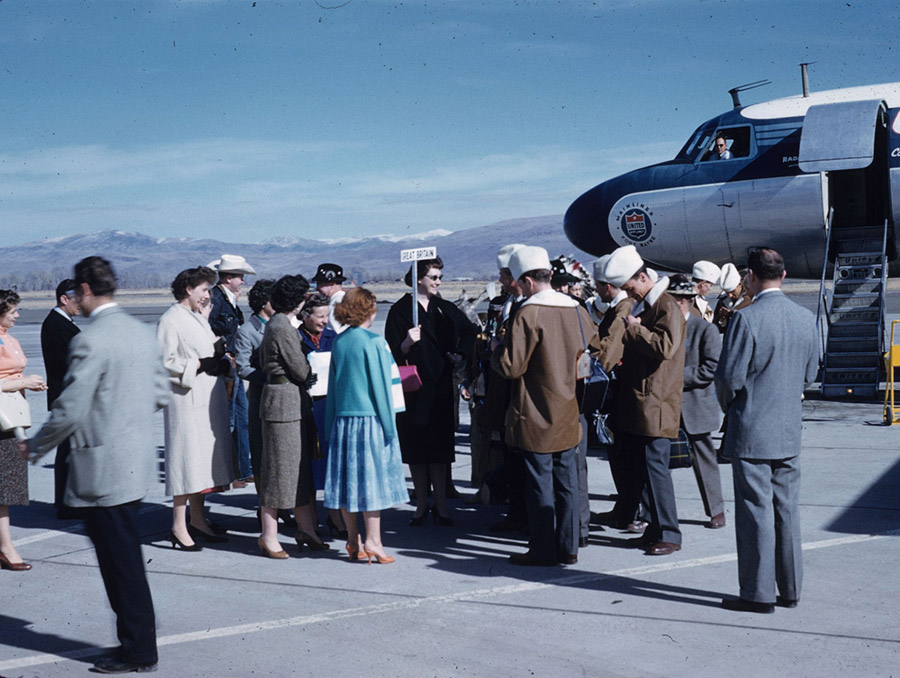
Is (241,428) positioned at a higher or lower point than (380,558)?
higher

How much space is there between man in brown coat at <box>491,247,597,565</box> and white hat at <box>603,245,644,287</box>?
47 centimetres

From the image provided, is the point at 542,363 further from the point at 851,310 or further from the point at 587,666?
the point at 851,310

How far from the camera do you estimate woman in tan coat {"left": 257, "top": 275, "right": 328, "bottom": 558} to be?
633 cm

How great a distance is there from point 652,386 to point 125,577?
3.49 meters

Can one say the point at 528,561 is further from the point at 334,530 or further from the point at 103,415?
the point at 103,415

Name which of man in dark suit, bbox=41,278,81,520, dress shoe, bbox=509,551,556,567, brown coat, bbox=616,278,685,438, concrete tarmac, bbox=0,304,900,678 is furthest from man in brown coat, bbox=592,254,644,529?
man in dark suit, bbox=41,278,81,520

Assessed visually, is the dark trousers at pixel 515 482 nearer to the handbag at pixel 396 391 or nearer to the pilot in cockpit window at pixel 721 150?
the handbag at pixel 396 391

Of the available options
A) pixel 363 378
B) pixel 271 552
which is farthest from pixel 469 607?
pixel 271 552

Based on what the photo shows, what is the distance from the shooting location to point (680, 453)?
6969 millimetres

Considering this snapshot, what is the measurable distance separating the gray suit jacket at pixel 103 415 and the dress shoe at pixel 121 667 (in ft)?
2.46

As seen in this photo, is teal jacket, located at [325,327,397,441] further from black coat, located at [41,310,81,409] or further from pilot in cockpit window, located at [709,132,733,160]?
pilot in cockpit window, located at [709,132,733,160]

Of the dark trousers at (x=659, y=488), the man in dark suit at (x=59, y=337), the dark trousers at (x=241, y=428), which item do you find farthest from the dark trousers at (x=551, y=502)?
the man in dark suit at (x=59, y=337)

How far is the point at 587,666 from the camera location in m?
4.40

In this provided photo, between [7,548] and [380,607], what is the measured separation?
2.66m
